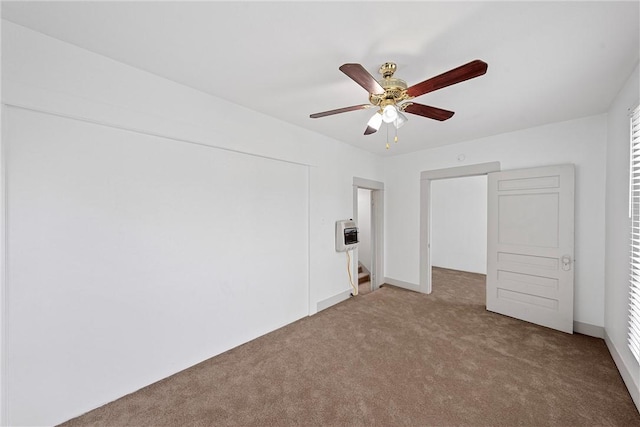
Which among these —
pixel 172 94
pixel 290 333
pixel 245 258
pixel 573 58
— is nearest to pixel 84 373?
pixel 245 258

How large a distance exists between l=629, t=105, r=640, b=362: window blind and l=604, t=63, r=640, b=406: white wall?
11 cm

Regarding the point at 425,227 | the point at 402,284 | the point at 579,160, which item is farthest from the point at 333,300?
the point at 579,160

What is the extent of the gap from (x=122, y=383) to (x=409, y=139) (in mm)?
4126

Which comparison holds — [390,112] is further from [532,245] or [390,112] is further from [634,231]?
[532,245]

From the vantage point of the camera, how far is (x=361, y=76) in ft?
4.54

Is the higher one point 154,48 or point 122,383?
point 154,48

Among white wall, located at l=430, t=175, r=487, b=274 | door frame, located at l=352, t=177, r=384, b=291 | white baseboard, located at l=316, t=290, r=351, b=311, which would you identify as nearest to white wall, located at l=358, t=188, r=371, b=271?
door frame, located at l=352, t=177, r=384, b=291

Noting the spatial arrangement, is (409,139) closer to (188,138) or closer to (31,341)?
(188,138)

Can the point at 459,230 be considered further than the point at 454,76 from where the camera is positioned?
Yes

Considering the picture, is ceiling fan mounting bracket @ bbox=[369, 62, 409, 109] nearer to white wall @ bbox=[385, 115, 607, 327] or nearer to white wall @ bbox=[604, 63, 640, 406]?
white wall @ bbox=[604, 63, 640, 406]

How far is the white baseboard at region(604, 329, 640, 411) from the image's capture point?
172cm

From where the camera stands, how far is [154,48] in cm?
161

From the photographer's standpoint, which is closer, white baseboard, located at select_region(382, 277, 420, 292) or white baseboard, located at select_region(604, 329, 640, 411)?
white baseboard, located at select_region(604, 329, 640, 411)

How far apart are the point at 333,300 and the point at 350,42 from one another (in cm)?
321
